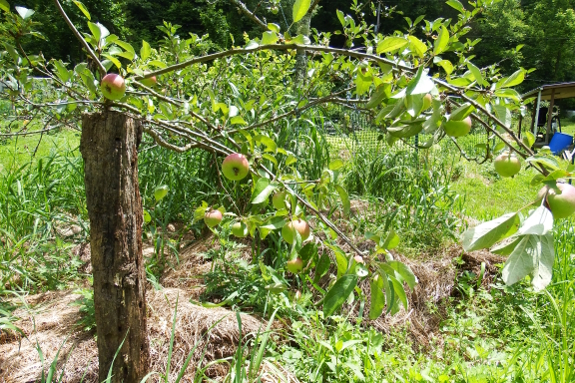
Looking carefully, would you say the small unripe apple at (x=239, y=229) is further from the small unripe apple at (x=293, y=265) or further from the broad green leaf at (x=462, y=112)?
the broad green leaf at (x=462, y=112)

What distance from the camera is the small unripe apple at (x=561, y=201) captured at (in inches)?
19.4

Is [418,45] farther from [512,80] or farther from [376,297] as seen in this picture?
[376,297]

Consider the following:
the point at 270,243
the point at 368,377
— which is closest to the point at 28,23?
the point at 270,243

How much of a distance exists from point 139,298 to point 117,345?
0.14 metres

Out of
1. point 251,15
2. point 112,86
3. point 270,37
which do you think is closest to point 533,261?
point 270,37

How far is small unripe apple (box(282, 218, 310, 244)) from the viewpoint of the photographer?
79 cm

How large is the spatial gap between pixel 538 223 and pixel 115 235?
100 centimetres

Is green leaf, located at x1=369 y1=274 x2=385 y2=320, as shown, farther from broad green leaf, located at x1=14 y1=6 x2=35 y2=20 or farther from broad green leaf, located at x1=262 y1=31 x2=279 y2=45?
broad green leaf, located at x1=14 y1=6 x2=35 y2=20

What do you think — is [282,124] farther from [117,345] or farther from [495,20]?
[495,20]

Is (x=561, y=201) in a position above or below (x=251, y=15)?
below

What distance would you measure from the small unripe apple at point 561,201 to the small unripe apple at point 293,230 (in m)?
0.43

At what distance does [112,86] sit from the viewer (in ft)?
3.05

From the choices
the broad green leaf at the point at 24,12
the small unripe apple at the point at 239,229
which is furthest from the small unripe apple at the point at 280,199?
the broad green leaf at the point at 24,12

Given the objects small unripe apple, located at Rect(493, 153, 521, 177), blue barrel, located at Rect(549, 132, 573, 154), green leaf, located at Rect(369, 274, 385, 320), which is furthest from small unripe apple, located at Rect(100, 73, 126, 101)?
blue barrel, located at Rect(549, 132, 573, 154)
